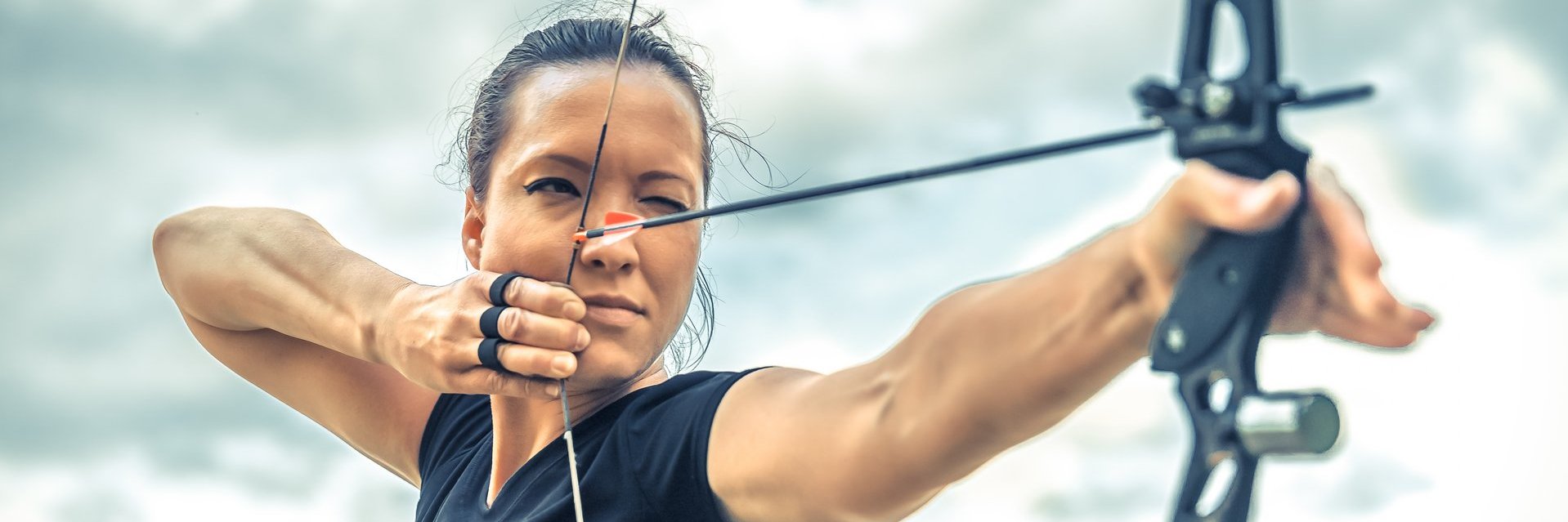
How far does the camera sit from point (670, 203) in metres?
1.62

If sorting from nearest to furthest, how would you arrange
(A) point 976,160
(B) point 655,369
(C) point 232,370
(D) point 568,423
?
(A) point 976,160, (D) point 568,423, (B) point 655,369, (C) point 232,370

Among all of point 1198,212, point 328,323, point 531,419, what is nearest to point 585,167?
point 531,419

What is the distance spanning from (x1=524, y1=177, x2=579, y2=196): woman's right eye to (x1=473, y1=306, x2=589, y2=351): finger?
0.20 metres

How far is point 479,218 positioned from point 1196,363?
1.23 meters

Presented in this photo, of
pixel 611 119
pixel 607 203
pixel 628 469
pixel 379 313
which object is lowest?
pixel 628 469

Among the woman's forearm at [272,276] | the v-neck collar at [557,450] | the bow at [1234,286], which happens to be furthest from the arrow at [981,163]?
the woman's forearm at [272,276]

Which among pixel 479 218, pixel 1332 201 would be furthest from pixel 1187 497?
pixel 479 218

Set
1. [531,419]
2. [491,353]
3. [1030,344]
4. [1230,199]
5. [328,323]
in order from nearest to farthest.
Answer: [1230,199]
[1030,344]
[491,353]
[531,419]
[328,323]

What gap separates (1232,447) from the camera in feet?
2.60

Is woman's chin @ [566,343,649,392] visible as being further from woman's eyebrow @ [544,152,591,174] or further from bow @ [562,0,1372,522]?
bow @ [562,0,1372,522]

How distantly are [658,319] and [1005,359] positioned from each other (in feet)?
2.39

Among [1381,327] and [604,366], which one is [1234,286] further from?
[604,366]

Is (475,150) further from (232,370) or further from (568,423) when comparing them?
(232,370)

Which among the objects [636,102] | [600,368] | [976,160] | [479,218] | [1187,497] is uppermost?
[636,102]
